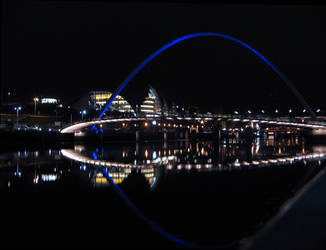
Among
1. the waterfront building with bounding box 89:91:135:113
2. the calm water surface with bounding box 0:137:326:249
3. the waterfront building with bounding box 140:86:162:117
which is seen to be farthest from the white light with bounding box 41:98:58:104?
the calm water surface with bounding box 0:137:326:249

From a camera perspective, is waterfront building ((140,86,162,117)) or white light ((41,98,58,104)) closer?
white light ((41,98,58,104))

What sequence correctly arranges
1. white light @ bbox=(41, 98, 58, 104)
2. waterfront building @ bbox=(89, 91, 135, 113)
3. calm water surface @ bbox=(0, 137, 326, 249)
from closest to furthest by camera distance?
1. calm water surface @ bbox=(0, 137, 326, 249)
2. waterfront building @ bbox=(89, 91, 135, 113)
3. white light @ bbox=(41, 98, 58, 104)

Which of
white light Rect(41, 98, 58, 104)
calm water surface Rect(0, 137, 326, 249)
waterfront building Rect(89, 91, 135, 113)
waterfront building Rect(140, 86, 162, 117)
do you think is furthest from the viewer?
waterfront building Rect(140, 86, 162, 117)

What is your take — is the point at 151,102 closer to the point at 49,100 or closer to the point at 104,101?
the point at 104,101

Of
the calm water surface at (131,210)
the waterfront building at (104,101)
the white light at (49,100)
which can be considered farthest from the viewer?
the white light at (49,100)

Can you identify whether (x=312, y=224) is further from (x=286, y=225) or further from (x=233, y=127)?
(x=233, y=127)

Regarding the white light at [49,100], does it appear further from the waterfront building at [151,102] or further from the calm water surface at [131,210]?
the calm water surface at [131,210]

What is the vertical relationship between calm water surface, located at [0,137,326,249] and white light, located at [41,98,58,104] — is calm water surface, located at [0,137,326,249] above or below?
below

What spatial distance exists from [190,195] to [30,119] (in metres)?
75.5

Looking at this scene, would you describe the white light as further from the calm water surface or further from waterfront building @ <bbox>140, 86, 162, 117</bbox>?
the calm water surface

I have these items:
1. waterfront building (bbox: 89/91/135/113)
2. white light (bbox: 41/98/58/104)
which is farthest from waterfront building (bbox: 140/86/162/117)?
white light (bbox: 41/98/58/104)

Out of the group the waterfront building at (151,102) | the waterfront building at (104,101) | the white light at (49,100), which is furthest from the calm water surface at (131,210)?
the waterfront building at (151,102)

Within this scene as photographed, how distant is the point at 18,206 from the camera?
970 cm

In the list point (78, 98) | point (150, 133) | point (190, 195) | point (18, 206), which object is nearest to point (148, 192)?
point (190, 195)
